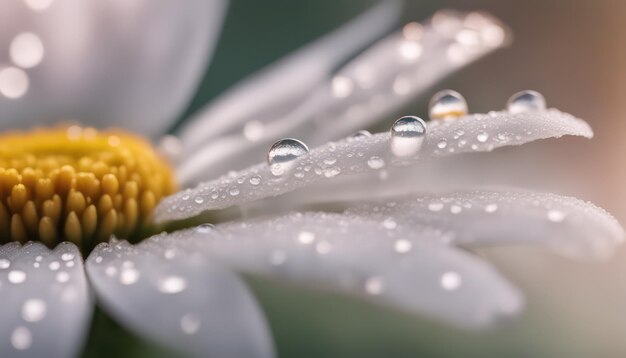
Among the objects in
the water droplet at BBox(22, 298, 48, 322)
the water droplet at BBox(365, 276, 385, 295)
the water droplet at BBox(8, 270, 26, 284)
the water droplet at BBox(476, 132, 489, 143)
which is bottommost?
the water droplet at BBox(22, 298, 48, 322)

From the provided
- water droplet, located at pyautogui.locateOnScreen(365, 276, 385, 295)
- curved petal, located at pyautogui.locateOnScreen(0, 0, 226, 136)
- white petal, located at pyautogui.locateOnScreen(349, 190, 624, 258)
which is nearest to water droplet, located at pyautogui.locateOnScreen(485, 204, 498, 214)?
white petal, located at pyautogui.locateOnScreen(349, 190, 624, 258)

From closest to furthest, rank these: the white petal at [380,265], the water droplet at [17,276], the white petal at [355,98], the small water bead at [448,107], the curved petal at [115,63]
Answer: the white petal at [380,265], the water droplet at [17,276], the small water bead at [448,107], the white petal at [355,98], the curved petal at [115,63]

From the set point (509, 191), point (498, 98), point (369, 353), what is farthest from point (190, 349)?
point (498, 98)

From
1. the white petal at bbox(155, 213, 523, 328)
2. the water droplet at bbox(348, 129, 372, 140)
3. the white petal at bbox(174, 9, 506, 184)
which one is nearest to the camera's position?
the white petal at bbox(155, 213, 523, 328)

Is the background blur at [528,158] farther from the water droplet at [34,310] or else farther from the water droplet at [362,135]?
the water droplet at [34,310]

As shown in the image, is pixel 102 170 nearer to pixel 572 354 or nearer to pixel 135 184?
pixel 135 184

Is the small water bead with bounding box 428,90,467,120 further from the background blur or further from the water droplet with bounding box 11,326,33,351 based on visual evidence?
the water droplet with bounding box 11,326,33,351

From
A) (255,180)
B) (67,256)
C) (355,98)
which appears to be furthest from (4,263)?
(355,98)

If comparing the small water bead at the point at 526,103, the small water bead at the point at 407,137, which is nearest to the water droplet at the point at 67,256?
the small water bead at the point at 407,137
